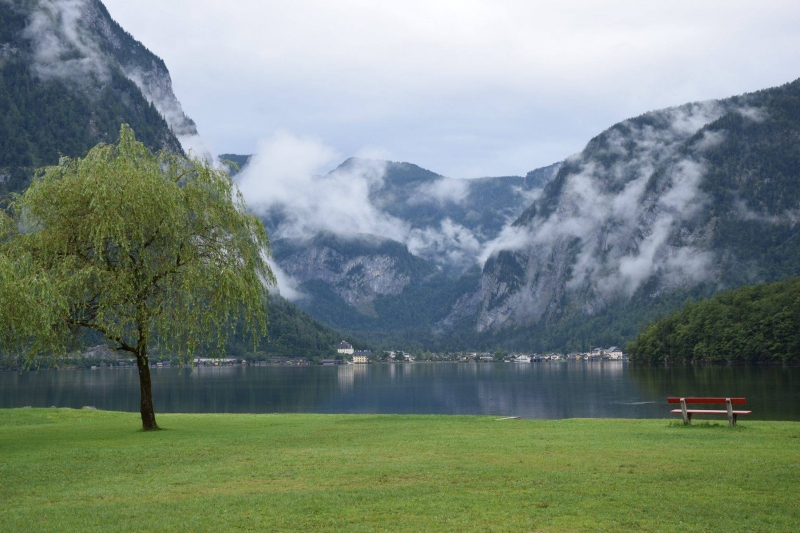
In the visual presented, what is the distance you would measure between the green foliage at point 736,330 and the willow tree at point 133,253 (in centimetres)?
12071

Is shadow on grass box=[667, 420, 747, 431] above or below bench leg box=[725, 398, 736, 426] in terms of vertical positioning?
below

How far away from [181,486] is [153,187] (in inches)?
636

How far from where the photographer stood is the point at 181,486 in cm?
1773

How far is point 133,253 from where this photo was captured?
31359 mm

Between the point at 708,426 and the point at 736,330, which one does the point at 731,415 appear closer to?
the point at 708,426

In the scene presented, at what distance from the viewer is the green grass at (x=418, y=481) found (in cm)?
1360

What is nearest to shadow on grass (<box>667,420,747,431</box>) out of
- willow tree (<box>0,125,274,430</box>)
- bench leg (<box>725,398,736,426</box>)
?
bench leg (<box>725,398,736,426</box>)

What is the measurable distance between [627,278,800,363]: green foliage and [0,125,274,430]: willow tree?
12071cm

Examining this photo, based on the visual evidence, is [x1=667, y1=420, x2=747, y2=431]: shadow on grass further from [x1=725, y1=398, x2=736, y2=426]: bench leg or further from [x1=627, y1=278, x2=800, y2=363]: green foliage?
[x1=627, y1=278, x2=800, y2=363]: green foliage

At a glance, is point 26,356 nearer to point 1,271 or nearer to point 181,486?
point 1,271

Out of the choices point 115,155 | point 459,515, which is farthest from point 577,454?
point 115,155

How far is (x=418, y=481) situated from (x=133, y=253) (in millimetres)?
19443

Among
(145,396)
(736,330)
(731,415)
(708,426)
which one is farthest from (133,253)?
(736,330)

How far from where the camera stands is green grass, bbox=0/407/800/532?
13602 millimetres
